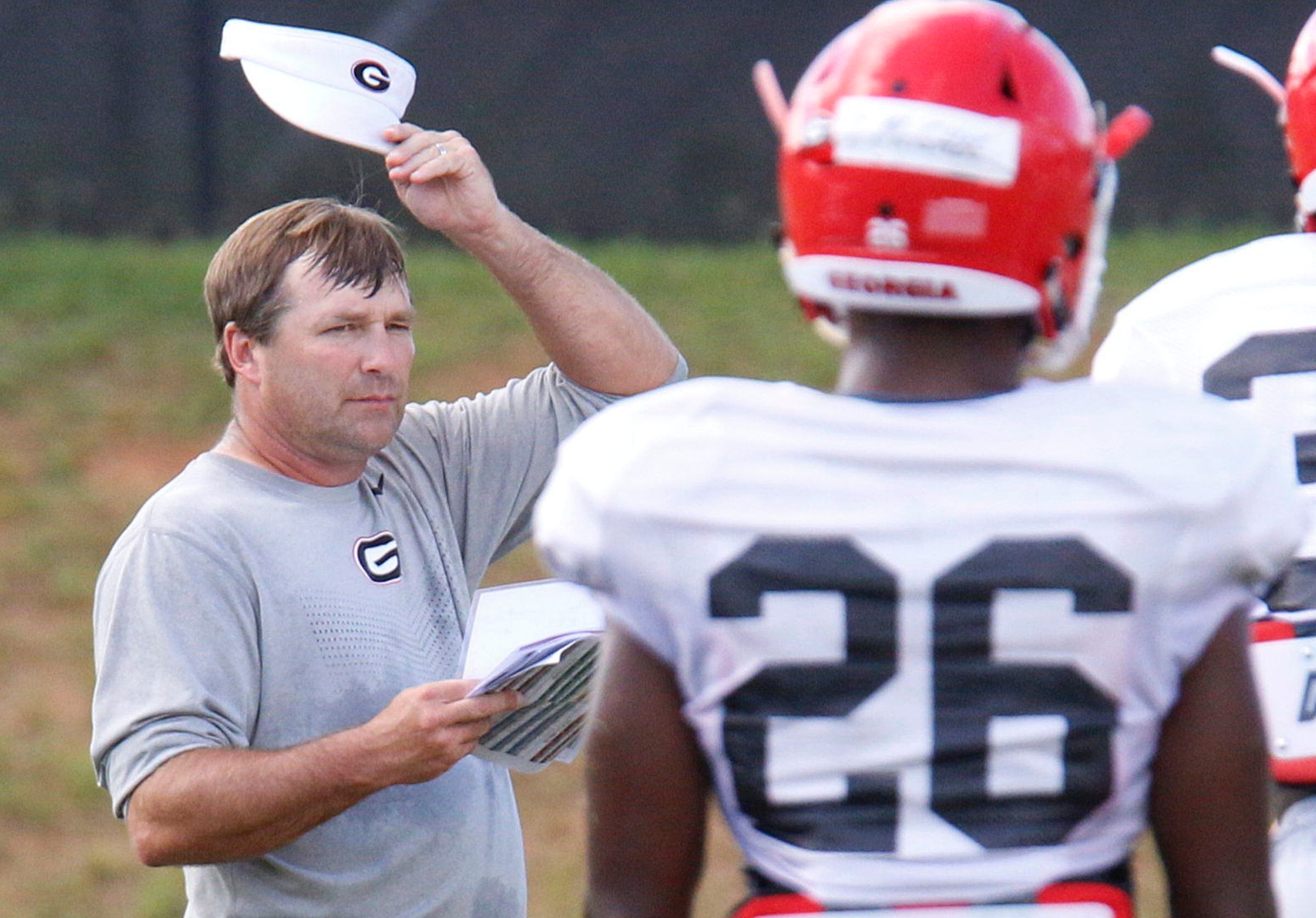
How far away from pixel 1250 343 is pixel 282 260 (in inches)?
56.9

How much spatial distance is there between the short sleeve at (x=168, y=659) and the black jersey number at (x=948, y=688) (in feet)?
3.45

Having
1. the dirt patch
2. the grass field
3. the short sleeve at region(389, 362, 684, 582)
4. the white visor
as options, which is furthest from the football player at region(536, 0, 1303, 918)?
the dirt patch

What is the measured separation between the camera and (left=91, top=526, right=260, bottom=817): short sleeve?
95.4 inches

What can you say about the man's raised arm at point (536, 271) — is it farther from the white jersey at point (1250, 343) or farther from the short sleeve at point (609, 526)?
the short sleeve at point (609, 526)

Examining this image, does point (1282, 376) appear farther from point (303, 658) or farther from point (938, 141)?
point (303, 658)

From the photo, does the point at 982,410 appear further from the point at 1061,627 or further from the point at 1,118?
the point at 1,118

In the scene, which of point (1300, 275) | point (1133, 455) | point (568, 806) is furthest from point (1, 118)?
point (1133, 455)

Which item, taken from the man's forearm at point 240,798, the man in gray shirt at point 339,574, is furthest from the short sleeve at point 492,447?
the man's forearm at point 240,798

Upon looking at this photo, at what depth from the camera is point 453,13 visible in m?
8.95

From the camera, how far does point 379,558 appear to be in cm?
270

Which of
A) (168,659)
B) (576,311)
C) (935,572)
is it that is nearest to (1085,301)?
(935,572)

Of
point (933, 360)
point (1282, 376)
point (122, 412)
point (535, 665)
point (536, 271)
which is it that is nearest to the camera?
point (933, 360)

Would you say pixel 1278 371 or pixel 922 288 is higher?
pixel 922 288

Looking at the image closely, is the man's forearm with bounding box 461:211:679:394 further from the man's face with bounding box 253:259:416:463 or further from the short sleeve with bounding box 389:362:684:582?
the man's face with bounding box 253:259:416:463
